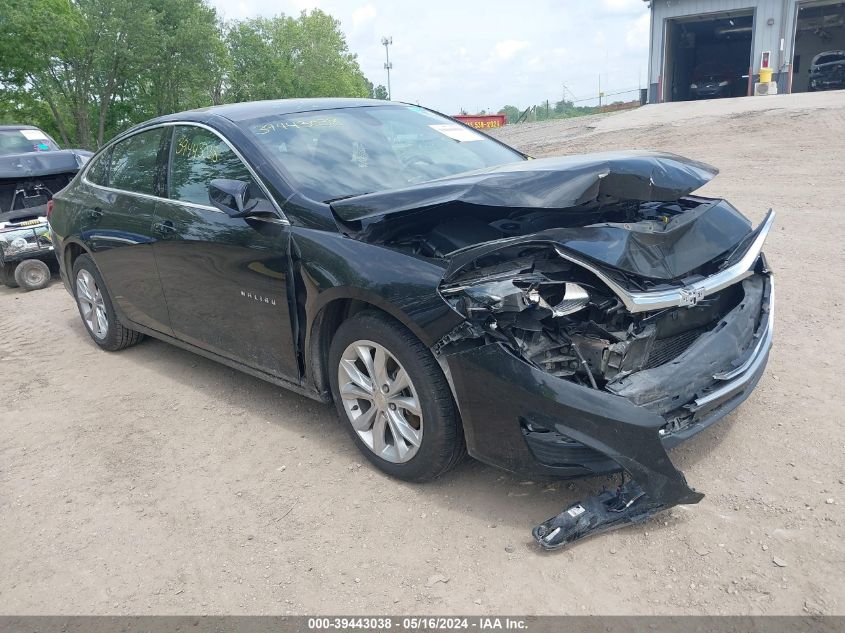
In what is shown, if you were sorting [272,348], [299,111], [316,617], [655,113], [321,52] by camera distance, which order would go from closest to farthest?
1. [316,617]
2. [272,348]
3. [299,111]
4. [655,113]
5. [321,52]

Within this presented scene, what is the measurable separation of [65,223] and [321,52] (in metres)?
59.9

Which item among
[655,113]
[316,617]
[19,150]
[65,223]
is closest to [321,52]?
[655,113]

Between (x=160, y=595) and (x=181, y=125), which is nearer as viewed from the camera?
(x=160, y=595)

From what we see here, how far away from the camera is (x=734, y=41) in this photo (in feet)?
123

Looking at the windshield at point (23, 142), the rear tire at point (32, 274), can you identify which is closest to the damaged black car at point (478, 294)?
the rear tire at point (32, 274)

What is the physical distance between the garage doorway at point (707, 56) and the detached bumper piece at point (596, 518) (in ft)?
96.6

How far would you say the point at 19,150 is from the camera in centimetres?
1004

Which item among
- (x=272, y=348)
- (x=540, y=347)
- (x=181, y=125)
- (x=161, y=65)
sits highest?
(x=161, y=65)

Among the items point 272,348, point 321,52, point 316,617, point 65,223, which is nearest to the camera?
point 316,617

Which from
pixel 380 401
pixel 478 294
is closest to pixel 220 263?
pixel 380 401

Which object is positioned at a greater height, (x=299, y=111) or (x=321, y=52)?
(x=321, y=52)

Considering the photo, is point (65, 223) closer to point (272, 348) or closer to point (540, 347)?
point (272, 348)

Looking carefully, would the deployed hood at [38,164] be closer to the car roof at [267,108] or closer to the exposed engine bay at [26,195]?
the exposed engine bay at [26,195]

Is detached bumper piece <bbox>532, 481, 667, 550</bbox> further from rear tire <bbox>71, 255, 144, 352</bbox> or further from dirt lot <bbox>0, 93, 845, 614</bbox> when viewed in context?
rear tire <bbox>71, 255, 144, 352</bbox>
